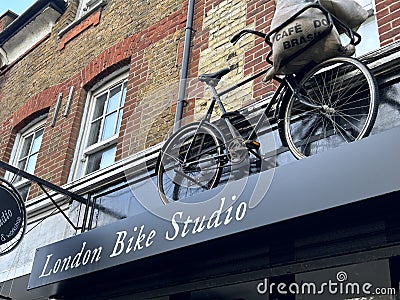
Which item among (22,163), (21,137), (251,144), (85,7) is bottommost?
(251,144)

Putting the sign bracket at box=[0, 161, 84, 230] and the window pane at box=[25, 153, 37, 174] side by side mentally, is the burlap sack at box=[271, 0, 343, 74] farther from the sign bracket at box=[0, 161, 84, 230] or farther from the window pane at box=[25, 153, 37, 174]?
the window pane at box=[25, 153, 37, 174]

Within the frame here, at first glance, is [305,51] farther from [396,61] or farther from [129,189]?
[129,189]

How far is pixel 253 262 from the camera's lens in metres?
4.68

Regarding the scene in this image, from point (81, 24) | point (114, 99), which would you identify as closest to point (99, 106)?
point (114, 99)

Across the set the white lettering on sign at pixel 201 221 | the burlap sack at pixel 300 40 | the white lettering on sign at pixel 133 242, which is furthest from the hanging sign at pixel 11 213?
the burlap sack at pixel 300 40

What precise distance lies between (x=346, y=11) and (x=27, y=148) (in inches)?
253

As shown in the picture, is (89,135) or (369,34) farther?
(89,135)

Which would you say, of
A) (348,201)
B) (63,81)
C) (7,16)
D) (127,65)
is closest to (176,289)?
(348,201)

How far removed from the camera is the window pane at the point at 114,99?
8.23m

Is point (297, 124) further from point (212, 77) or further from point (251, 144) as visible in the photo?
point (212, 77)

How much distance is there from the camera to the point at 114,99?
8.34 meters

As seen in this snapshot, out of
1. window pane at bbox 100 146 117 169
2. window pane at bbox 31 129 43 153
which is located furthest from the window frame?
window pane at bbox 100 146 117 169

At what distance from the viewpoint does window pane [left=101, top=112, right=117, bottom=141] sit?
8000 mm

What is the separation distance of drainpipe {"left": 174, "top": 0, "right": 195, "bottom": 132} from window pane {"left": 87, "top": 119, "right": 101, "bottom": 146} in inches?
72.6
